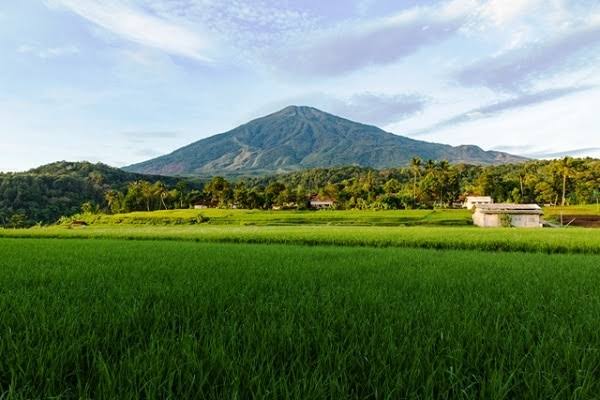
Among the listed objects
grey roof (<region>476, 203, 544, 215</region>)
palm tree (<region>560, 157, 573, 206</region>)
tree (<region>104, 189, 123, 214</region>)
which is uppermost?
palm tree (<region>560, 157, 573, 206</region>)

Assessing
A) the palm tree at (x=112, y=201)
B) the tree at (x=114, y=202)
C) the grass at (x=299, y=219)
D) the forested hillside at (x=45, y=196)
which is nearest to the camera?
the grass at (x=299, y=219)

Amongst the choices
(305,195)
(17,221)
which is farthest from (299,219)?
(17,221)

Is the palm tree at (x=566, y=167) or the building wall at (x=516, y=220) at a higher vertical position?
the palm tree at (x=566, y=167)

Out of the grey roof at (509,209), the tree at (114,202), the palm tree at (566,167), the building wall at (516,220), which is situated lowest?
the building wall at (516,220)

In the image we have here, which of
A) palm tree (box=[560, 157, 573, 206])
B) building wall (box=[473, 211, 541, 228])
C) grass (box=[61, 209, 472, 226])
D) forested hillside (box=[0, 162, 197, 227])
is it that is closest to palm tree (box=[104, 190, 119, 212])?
forested hillside (box=[0, 162, 197, 227])

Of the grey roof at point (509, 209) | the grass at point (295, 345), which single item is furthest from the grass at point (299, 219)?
the grass at point (295, 345)

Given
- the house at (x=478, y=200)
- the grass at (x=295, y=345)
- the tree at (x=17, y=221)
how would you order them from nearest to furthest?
the grass at (x=295, y=345) < the tree at (x=17, y=221) < the house at (x=478, y=200)

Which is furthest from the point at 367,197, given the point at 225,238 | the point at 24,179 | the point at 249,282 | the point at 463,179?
the point at 249,282

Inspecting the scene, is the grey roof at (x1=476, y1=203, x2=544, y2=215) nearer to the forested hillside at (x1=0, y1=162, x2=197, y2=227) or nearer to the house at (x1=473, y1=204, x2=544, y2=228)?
the house at (x1=473, y1=204, x2=544, y2=228)

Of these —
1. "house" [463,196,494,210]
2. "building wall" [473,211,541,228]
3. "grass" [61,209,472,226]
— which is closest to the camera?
"building wall" [473,211,541,228]

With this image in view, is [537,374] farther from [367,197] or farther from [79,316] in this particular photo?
[367,197]

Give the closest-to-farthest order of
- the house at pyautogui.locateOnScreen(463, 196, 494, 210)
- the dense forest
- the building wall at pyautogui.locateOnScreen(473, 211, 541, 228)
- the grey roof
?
1. the building wall at pyautogui.locateOnScreen(473, 211, 541, 228)
2. the grey roof
3. the dense forest
4. the house at pyautogui.locateOnScreen(463, 196, 494, 210)

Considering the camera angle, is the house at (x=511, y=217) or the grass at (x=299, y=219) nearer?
the house at (x=511, y=217)

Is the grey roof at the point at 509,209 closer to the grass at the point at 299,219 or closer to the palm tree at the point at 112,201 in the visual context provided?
the grass at the point at 299,219
